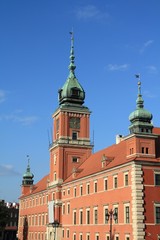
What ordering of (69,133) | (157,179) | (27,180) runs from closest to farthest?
1. (157,179)
2. (69,133)
3. (27,180)

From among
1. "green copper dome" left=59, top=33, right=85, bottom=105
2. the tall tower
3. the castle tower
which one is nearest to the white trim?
the castle tower

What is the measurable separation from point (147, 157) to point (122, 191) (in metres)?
4.52

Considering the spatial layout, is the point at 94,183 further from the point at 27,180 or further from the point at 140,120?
the point at 27,180

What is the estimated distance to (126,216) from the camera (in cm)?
4019

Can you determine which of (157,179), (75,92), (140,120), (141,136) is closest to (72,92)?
(75,92)

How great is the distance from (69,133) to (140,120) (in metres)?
24.4

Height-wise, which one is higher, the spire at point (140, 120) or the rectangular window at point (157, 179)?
the spire at point (140, 120)

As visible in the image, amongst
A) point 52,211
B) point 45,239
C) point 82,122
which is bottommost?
point 45,239

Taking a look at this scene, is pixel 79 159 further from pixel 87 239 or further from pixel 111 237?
pixel 111 237

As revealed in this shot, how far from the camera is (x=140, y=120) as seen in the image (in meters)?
41.5

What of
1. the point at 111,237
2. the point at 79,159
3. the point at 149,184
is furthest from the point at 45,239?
the point at 149,184

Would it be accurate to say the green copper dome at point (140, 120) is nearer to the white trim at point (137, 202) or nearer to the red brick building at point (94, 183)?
the red brick building at point (94, 183)

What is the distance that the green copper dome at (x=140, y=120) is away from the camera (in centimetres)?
4109

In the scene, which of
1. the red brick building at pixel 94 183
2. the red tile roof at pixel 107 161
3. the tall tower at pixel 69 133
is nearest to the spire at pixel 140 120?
the red brick building at pixel 94 183
